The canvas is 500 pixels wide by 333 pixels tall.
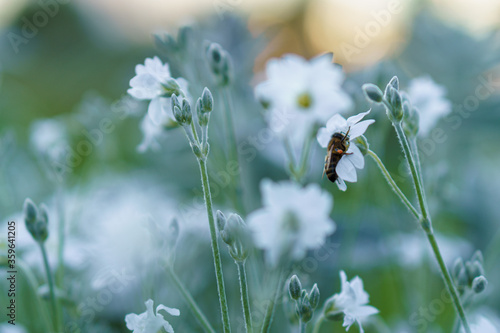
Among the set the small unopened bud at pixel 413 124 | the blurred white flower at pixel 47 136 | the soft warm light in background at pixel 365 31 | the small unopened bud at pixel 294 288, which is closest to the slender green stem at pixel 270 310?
the small unopened bud at pixel 294 288

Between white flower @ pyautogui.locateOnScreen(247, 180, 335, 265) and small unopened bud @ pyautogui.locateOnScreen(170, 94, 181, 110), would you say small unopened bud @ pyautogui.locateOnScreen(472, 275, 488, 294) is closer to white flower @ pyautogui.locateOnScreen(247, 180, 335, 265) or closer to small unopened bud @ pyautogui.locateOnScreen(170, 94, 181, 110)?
white flower @ pyautogui.locateOnScreen(247, 180, 335, 265)

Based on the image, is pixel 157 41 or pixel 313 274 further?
pixel 313 274

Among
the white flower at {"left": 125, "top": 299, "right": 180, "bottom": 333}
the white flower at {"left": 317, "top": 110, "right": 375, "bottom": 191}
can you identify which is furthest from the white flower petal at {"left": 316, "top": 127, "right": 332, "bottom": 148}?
the white flower at {"left": 125, "top": 299, "right": 180, "bottom": 333}

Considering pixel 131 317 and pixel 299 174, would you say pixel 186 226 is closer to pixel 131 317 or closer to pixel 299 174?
pixel 299 174

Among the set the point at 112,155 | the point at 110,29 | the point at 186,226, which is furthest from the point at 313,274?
the point at 110,29

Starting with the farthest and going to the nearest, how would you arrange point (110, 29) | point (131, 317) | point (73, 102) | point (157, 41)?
point (110, 29)
point (73, 102)
point (157, 41)
point (131, 317)

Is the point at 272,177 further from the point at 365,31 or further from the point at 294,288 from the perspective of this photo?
the point at 294,288
